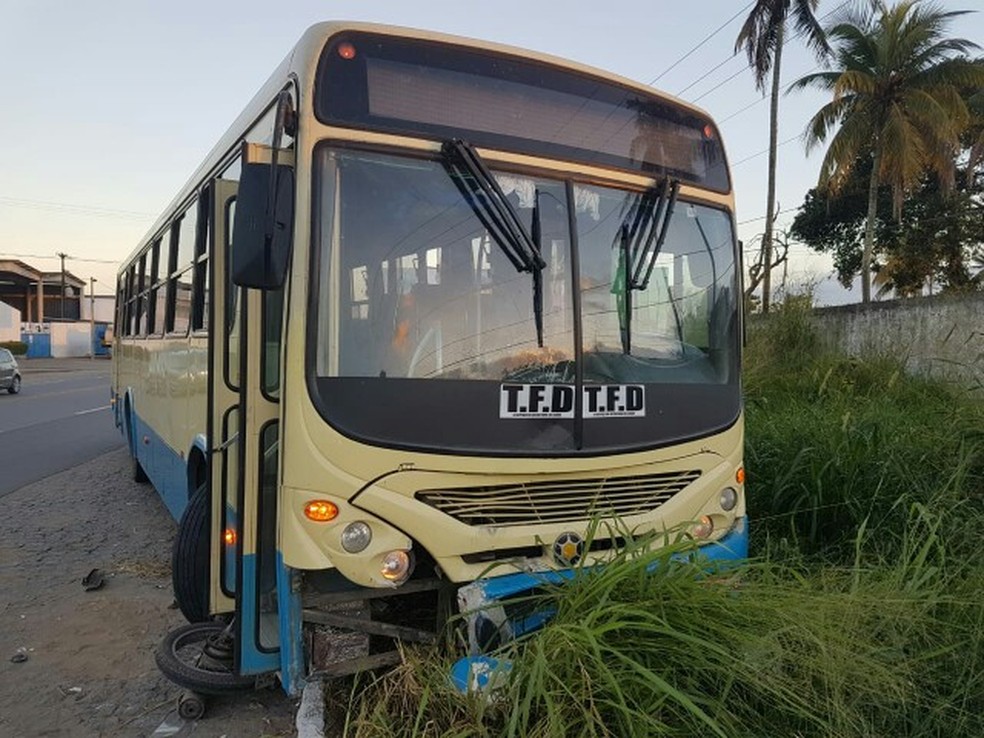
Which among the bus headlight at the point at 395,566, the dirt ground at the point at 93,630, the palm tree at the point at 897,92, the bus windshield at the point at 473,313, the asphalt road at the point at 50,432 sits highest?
the palm tree at the point at 897,92

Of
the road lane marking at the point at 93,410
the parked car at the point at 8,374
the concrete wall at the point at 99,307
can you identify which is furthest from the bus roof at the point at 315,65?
the concrete wall at the point at 99,307

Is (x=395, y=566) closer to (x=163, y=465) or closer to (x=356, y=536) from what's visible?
(x=356, y=536)

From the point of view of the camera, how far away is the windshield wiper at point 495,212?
124 inches

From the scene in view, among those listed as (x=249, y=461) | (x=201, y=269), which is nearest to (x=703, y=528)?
(x=249, y=461)

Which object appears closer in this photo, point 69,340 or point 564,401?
point 564,401

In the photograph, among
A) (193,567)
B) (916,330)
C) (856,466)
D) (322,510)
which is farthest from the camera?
(916,330)

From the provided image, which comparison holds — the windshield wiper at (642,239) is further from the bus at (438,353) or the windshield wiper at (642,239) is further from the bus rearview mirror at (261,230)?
the bus rearview mirror at (261,230)

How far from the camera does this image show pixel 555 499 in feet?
10.8

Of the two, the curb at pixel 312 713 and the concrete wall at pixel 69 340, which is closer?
the curb at pixel 312 713

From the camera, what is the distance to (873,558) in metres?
4.42

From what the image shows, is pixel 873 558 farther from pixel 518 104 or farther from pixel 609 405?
pixel 518 104

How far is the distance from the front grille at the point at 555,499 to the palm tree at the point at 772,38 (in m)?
19.0

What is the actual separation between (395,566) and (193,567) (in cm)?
163

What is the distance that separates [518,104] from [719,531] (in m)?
2.17
